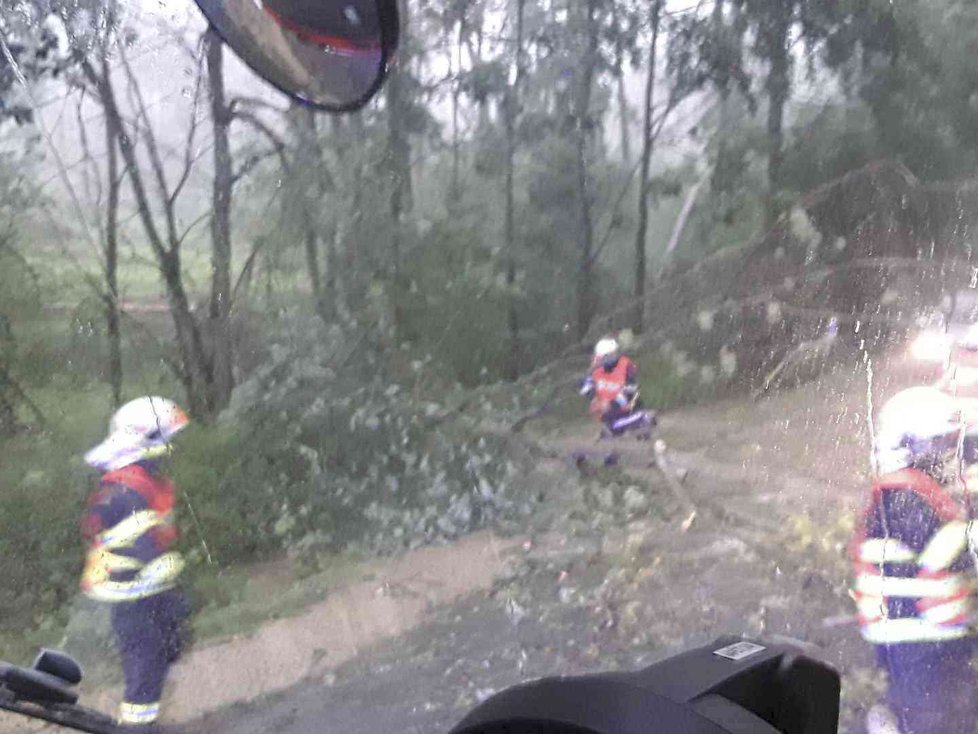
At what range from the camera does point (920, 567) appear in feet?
5.07

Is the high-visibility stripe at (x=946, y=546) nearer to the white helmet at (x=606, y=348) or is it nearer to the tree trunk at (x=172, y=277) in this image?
the white helmet at (x=606, y=348)

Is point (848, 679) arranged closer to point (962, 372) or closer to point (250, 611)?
point (962, 372)

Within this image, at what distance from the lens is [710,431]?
169cm

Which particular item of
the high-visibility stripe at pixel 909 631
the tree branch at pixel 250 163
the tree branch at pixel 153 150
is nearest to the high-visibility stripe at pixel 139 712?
the tree branch at pixel 153 150

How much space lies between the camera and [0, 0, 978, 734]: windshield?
62.7 inches

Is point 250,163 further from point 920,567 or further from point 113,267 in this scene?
point 920,567

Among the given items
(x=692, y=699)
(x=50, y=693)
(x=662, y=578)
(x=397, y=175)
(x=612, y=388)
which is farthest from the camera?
(x=397, y=175)

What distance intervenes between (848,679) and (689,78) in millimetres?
1125

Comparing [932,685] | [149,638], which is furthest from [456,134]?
[932,685]

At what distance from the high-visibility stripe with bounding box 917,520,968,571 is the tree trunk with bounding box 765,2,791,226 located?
637 millimetres

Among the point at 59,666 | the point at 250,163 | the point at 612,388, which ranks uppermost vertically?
the point at 250,163

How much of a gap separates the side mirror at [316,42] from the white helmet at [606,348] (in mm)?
646

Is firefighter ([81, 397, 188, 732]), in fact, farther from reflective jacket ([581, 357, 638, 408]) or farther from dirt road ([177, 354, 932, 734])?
reflective jacket ([581, 357, 638, 408])

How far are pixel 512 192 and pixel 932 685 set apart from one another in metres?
1.13
